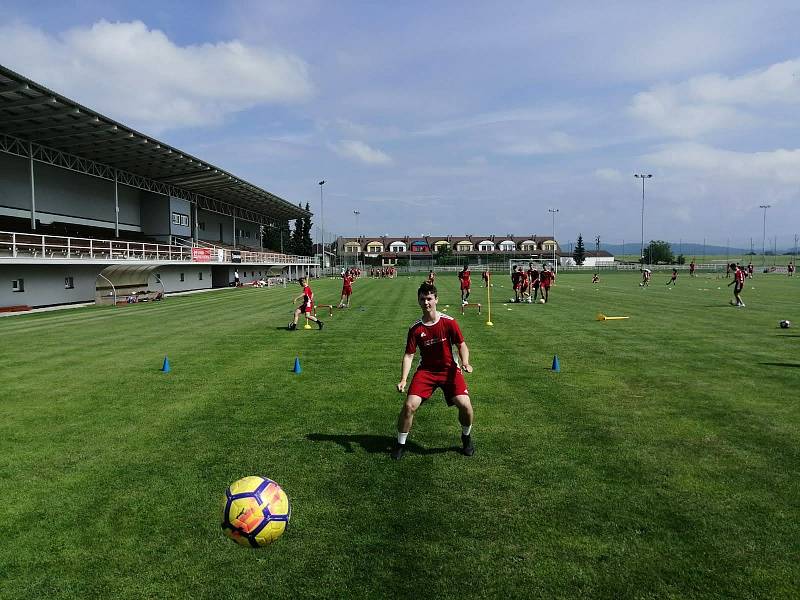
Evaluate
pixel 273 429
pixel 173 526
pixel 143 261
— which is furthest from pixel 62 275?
pixel 173 526

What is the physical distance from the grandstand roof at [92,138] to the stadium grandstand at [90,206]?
6cm

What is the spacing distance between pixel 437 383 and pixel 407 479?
1.26 meters

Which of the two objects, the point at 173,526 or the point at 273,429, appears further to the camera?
the point at 273,429

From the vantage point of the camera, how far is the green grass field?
4.18 m

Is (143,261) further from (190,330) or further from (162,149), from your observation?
(190,330)

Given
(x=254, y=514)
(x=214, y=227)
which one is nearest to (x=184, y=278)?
(x=214, y=227)

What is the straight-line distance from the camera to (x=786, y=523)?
4.86m

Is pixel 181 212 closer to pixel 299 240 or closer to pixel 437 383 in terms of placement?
pixel 437 383

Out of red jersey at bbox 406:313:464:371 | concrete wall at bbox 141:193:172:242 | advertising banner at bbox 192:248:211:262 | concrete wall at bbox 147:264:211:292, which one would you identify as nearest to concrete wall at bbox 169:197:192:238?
concrete wall at bbox 141:193:172:242

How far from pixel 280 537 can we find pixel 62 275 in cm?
3322

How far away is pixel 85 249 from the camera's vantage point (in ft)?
108

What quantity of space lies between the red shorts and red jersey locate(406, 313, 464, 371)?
0.28 ft

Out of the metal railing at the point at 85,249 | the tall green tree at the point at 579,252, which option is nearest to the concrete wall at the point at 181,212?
the metal railing at the point at 85,249

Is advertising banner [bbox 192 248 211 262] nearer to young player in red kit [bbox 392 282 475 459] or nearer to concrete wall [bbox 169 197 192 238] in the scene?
concrete wall [bbox 169 197 192 238]
